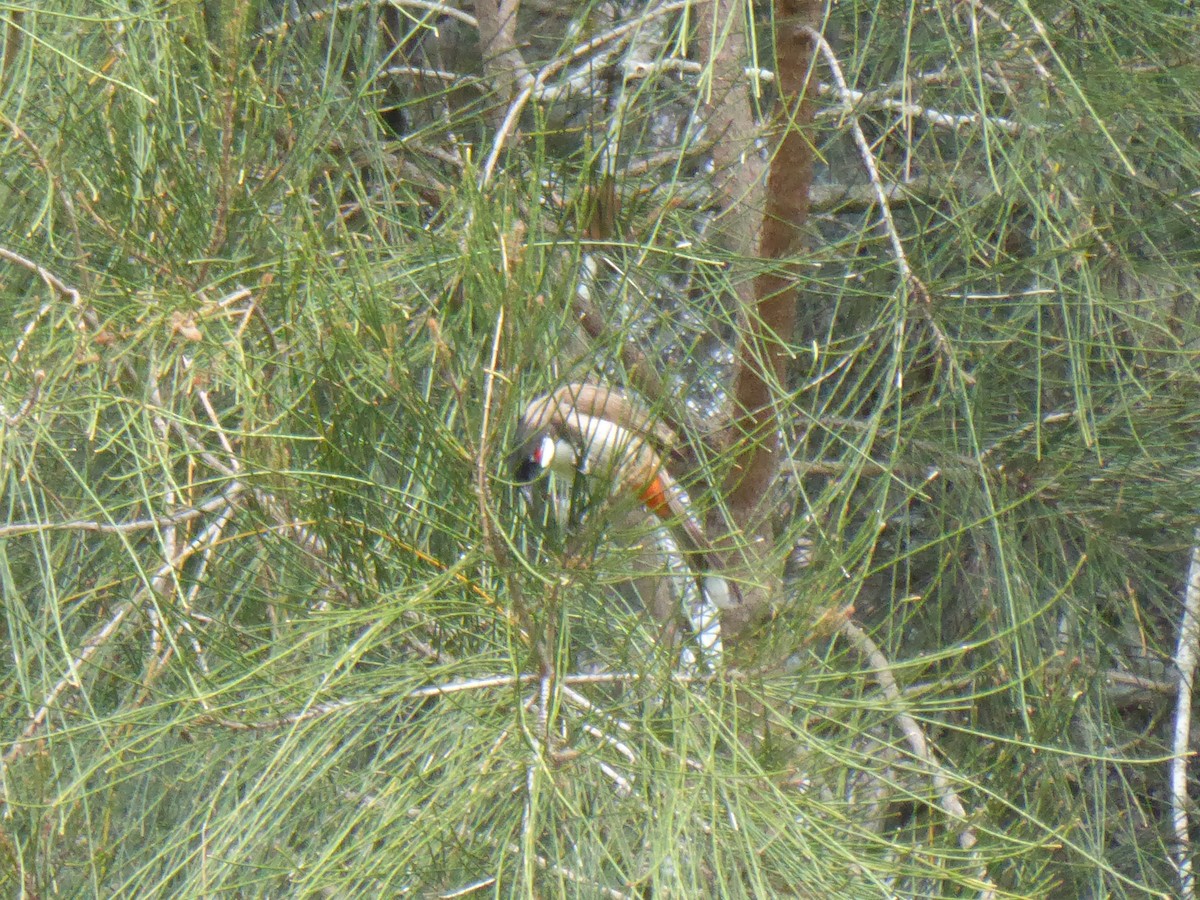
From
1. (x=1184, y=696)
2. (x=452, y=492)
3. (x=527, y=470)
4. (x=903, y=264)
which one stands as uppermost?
(x=452, y=492)

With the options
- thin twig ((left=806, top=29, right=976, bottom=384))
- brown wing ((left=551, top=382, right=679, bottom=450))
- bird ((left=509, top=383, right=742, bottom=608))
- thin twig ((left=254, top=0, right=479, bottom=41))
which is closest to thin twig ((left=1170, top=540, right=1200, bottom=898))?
thin twig ((left=806, top=29, right=976, bottom=384))

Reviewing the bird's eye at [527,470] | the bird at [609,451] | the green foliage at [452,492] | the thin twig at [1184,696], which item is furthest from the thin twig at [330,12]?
the thin twig at [1184,696]

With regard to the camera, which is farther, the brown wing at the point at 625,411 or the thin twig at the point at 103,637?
the thin twig at the point at 103,637

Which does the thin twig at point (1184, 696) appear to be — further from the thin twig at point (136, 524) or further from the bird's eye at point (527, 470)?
the thin twig at point (136, 524)

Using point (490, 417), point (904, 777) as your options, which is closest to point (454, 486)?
point (490, 417)

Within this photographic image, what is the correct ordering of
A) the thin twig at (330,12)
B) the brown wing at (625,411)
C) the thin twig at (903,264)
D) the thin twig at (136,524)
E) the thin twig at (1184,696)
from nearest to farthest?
the brown wing at (625,411) → the thin twig at (136,524) → the thin twig at (903,264) → the thin twig at (330,12) → the thin twig at (1184,696)

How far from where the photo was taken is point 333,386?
0.75 m

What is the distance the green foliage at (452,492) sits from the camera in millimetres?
746

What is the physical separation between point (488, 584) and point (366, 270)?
0.24 metres

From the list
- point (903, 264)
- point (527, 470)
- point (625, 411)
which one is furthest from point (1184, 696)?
point (625, 411)

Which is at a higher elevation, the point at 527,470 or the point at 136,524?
the point at 136,524

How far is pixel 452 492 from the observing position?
30.5 inches

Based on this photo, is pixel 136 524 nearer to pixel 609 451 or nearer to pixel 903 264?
pixel 609 451

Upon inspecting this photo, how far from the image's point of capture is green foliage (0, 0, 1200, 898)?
0.75m
